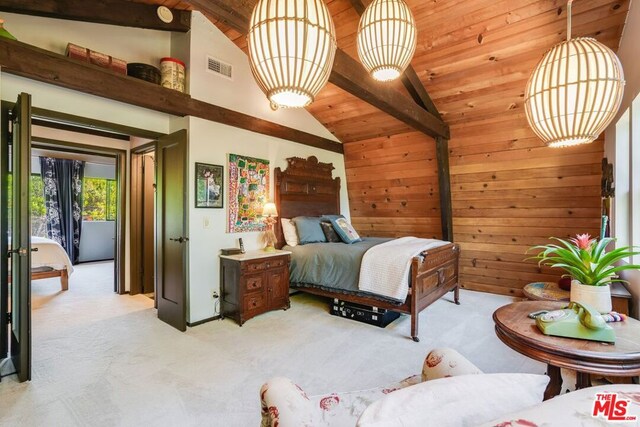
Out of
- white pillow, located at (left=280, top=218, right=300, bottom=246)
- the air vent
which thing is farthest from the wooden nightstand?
the air vent

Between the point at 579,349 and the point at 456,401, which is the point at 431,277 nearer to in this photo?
the point at 579,349

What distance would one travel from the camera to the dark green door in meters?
2.21

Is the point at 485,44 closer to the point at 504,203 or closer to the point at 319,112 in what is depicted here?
the point at 504,203

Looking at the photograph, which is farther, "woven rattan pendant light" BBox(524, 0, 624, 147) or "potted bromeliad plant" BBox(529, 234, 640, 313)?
"potted bromeliad plant" BBox(529, 234, 640, 313)

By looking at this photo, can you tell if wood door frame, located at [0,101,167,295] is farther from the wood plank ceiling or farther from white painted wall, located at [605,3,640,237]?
white painted wall, located at [605,3,640,237]

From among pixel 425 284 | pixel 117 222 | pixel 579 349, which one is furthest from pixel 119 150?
pixel 579 349

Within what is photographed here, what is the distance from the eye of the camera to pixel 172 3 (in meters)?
3.15

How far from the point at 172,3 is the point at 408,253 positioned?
138 inches

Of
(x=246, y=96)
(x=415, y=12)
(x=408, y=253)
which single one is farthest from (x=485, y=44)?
(x=246, y=96)

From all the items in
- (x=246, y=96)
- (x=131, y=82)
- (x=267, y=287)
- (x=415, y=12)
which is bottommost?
(x=267, y=287)

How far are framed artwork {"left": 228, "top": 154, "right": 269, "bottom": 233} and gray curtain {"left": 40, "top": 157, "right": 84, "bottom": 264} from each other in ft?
18.7

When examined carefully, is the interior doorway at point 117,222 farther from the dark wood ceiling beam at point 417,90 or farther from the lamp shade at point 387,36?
the dark wood ceiling beam at point 417,90

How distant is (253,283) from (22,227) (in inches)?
78.8

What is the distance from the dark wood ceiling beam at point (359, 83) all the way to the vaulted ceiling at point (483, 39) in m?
0.42
